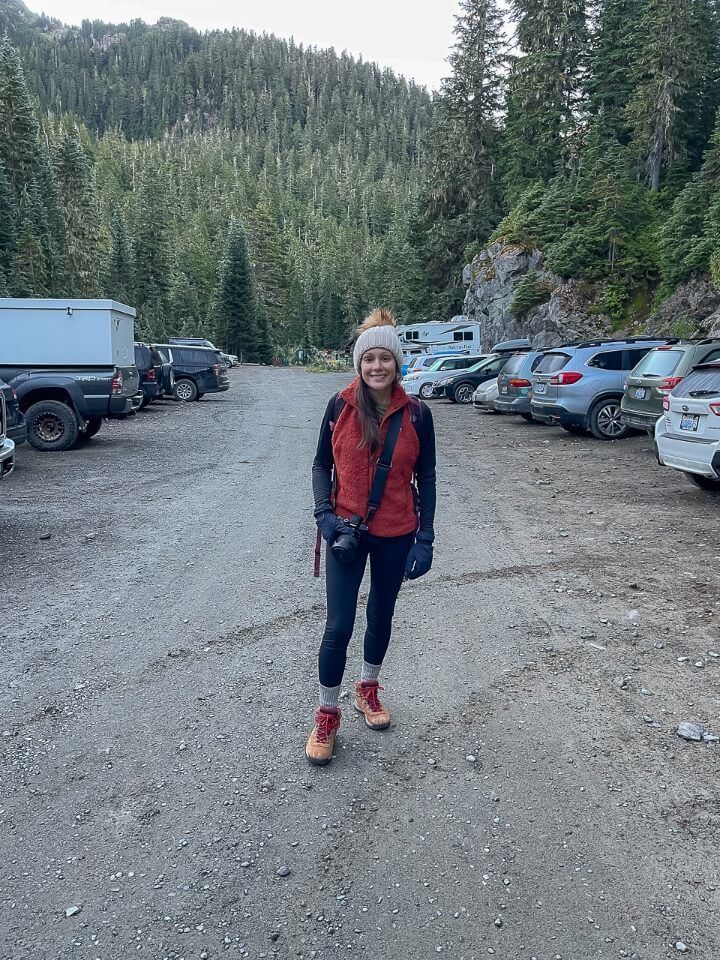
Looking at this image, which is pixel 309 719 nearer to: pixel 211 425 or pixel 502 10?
pixel 211 425

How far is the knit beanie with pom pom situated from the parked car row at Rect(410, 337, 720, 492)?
5.97 m

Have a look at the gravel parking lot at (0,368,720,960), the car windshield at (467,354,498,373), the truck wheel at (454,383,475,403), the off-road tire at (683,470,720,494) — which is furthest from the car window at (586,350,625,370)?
the car windshield at (467,354,498,373)

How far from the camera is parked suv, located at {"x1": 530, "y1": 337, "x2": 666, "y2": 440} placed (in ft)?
47.8

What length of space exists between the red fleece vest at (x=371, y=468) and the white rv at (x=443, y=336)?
3726 cm

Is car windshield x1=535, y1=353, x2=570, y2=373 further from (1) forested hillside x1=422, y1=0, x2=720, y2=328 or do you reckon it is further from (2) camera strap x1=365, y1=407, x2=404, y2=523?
(1) forested hillside x1=422, y1=0, x2=720, y2=328

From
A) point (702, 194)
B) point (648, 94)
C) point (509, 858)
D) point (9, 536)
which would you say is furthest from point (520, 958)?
point (648, 94)

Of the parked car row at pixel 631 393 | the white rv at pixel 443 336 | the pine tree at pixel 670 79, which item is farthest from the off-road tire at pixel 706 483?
the pine tree at pixel 670 79

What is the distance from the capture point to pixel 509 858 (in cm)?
282

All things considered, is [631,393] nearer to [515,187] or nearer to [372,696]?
[372,696]

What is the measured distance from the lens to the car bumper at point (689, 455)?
8.10 meters

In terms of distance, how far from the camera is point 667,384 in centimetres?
1146

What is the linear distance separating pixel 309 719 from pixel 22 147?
202ft

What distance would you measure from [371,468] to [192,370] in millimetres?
23378

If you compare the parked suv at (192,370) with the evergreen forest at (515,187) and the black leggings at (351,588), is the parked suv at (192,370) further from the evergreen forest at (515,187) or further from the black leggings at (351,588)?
the black leggings at (351,588)
